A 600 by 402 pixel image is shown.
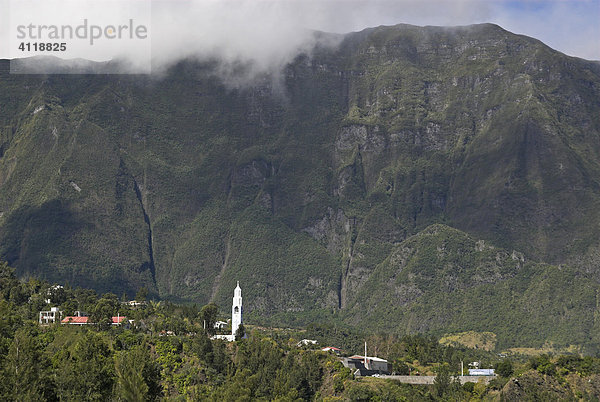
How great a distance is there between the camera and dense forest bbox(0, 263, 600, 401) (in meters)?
94.9

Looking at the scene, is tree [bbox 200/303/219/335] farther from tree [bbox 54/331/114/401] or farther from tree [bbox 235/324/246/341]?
tree [bbox 54/331/114/401]

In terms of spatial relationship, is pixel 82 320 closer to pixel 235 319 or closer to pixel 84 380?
pixel 235 319

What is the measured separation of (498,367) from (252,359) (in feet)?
113

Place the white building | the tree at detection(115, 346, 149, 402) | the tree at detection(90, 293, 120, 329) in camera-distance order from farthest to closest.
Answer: the white building < the tree at detection(90, 293, 120, 329) < the tree at detection(115, 346, 149, 402)

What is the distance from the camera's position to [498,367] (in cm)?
15275

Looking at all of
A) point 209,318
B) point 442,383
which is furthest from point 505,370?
point 209,318

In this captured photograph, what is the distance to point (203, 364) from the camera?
467 ft

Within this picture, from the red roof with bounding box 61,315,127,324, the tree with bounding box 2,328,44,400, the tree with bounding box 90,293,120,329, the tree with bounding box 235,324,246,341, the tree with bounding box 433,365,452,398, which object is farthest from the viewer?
the tree with bounding box 235,324,246,341

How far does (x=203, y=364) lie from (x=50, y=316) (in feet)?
83.9

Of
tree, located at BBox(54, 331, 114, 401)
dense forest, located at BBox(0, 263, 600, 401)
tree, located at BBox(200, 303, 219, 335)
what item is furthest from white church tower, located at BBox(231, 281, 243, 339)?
tree, located at BBox(54, 331, 114, 401)

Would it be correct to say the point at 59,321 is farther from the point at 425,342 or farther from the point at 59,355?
the point at 425,342

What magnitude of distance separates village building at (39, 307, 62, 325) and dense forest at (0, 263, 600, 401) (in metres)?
1.34

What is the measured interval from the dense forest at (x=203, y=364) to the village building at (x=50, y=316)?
4.41 ft

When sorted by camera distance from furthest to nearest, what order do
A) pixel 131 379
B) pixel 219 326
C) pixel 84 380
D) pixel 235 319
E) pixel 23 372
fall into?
pixel 219 326 < pixel 235 319 < pixel 84 380 < pixel 23 372 < pixel 131 379
